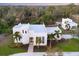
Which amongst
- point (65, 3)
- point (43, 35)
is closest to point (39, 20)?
point (43, 35)

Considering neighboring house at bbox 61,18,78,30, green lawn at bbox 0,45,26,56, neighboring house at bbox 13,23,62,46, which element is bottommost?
green lawn at bbox 0,45,26,56

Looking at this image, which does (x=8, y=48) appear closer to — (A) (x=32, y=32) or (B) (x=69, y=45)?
(A) (x=32, y=32)

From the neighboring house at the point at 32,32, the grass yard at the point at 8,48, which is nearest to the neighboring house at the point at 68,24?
the neighboring house at the point at 32,32

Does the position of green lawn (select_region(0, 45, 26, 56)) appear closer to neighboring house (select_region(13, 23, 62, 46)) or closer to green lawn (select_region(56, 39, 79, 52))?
neighboring house (select_region(13, 23, 62, 46))

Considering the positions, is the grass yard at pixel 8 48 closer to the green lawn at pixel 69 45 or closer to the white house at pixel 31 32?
the white house at pixel 31 32

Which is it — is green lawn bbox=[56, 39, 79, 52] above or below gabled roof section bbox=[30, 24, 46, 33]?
below

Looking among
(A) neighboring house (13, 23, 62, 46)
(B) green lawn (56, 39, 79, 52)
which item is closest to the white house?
(A) neighboring house (13, 23, 62, 46)
